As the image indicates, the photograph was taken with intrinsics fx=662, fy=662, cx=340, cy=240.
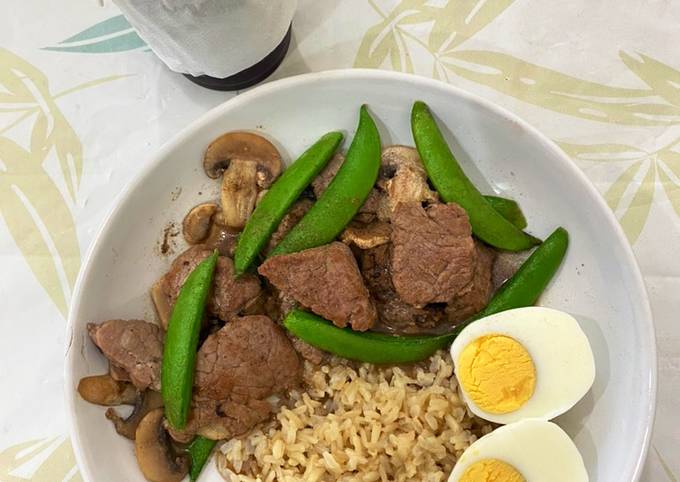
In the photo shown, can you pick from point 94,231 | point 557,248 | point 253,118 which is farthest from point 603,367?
point 94,231

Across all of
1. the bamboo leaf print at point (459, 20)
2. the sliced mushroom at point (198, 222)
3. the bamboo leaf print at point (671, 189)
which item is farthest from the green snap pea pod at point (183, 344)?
the bamboo leaf print at point (671, 189)

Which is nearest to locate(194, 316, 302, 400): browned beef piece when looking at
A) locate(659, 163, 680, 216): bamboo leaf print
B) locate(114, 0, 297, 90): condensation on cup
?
locate(114, 0, 297, 90): condensation on cup

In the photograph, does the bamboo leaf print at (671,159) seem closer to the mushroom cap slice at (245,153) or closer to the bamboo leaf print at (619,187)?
the bamboo leaf print at (619,187)

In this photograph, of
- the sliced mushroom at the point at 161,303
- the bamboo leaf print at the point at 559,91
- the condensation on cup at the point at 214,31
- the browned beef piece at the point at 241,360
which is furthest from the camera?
the bamboo leaf print at the point at 559,91

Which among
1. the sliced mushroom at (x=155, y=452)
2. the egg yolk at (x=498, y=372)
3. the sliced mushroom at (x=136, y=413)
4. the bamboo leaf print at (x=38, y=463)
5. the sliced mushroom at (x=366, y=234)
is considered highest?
the sliced mushroom at (x=366, y=234)

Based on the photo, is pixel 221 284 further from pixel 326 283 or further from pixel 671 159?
pixel 671 159

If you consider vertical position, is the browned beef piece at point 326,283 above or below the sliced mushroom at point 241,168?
below

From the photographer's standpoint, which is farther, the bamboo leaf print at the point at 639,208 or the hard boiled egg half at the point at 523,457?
the bamboo leaf print at the point at 639,208

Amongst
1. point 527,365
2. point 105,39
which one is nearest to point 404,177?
point 527,365

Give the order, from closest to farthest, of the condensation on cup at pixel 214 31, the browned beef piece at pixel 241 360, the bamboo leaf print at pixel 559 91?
the condensation on cup at pixel 214 31 → the browned beef piece at pixel 241 360 → the bamboo leaf print at pixel 559 91
